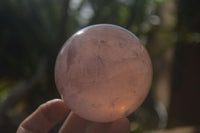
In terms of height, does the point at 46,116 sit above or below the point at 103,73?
below

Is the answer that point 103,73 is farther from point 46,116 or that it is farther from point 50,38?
point 50,38

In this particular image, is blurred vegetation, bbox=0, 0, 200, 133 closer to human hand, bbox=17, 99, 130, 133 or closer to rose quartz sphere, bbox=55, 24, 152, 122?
human hand, bbox=17, 99, 130, 133

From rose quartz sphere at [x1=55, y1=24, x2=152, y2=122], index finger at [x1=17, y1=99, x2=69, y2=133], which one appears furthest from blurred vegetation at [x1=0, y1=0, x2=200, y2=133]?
rose quartz sphere at [x1=55, y1=24, x2=152, y2=122]

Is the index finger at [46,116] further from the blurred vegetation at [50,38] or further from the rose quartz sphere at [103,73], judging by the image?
the blurred vegetation at [50,38]

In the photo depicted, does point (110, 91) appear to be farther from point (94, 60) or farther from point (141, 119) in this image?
point (141, 119)

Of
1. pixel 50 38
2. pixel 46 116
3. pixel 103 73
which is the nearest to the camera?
pixel 103 73

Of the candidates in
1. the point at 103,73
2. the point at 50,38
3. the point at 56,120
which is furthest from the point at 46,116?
the point at 50,38

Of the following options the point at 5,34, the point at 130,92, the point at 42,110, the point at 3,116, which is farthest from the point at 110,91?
the point at 5,34
